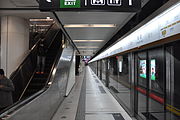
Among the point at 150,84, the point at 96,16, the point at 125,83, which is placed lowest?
the point at 125,83

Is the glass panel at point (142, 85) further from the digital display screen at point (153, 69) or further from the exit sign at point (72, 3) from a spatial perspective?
the exit sign at point (72, 3)

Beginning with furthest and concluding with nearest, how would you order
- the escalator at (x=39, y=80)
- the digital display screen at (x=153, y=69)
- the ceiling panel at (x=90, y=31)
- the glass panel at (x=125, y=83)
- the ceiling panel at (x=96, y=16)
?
the escalator at (x=39, y=80)
the ceiling panel at (x=90, y=31)
the glass panel at (x=125, y=83)
the ceiling panel at (x=96, y=16)
the digital display screen at (x=153, y=69)

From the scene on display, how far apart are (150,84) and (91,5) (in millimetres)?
2416

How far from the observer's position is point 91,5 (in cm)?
246

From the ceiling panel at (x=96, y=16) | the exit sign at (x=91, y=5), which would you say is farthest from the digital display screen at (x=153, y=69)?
the exit sign at (x=91, y=5)

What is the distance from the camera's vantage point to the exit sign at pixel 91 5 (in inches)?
95.8

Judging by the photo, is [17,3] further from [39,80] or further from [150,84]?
[150,84]

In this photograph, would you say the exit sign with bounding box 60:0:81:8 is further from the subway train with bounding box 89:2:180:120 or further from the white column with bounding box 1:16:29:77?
the white column with bounding box 1:16:29:77

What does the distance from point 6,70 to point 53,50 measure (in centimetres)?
373

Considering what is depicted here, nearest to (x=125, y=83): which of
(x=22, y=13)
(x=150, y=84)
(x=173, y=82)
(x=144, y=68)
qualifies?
(x=144, y=68)

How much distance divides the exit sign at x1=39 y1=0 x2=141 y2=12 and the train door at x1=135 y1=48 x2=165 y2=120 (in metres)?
1.30

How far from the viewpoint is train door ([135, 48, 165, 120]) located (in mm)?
3391

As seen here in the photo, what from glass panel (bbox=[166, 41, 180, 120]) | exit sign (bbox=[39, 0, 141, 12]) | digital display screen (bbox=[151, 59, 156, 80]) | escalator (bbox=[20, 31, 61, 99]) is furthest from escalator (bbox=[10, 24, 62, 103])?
glass panel (bbox=[166, 41, 180, 120])

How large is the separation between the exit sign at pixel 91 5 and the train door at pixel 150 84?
130cm
